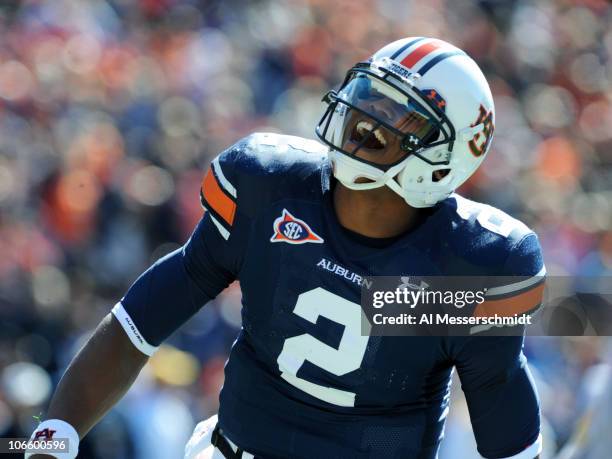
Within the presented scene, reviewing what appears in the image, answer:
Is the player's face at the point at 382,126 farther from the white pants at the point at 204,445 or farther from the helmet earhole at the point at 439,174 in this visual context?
the white pants at the point at 204,445

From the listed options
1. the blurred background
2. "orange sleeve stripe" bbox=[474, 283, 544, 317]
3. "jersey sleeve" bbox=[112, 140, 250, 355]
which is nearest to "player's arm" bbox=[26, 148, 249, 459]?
"jersey sleeve" bbox=[112, 140, 250, 355]

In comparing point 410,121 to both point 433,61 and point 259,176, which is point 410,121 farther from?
point 259,176

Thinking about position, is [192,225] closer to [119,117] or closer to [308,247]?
[119,117]

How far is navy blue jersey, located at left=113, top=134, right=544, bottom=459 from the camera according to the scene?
2547 mm

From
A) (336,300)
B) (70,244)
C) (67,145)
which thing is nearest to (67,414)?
(336,300)

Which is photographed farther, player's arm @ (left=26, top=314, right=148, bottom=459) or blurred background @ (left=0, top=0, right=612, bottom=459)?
blurred background @ (left=0, top=0, right=612, bottom=459)

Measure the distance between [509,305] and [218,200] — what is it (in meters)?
0.75

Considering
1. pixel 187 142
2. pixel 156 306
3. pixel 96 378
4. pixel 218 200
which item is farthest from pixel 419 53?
pixel 187 142

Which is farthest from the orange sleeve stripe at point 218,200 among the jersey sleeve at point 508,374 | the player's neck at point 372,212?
the jersey sleeve at point 508,374

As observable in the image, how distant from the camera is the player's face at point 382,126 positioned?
2.58 meters

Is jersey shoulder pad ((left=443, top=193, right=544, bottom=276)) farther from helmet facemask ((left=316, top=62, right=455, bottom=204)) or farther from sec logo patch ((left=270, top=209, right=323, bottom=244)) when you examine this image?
sec logo patch ((left=270, top=209, right=323, bottom=244))

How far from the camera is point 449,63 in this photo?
265 cm

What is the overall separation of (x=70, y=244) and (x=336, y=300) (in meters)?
4.46

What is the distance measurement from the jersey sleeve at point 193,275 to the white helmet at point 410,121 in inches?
11.0
